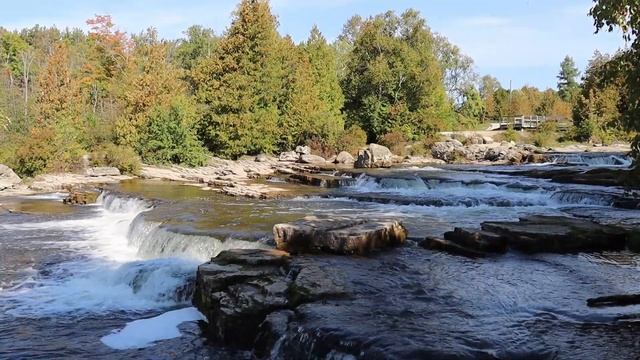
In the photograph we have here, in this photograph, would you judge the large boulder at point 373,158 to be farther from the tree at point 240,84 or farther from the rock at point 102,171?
the rock at point 102,171

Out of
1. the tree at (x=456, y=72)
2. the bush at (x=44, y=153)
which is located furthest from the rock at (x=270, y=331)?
the tree at (x=456, y=72)

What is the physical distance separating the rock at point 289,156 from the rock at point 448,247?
985 inches

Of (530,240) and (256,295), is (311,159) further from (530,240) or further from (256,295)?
(256,295)

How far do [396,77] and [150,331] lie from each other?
39.0 metres

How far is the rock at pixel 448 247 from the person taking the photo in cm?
1041

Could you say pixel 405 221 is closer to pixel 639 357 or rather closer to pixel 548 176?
pixel 639 357

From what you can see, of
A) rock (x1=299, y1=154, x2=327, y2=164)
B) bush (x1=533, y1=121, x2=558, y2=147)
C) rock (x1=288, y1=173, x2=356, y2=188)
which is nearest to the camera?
rock (x1=288, y1=173, x2=356, y2=188)

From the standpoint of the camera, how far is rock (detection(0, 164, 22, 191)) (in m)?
22.5

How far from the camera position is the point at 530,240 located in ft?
35.4

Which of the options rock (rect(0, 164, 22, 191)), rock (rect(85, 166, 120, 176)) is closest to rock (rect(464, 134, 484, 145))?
rock (rect(85, 166, 120, 176))

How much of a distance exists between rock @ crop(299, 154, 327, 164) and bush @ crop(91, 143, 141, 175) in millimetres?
11129

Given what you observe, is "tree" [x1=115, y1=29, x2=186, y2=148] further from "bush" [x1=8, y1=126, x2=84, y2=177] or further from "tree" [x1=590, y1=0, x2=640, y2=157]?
"tree" [x1=590, y1=0, x2=640, y2=157]

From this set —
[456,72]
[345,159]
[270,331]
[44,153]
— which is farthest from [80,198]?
[456,72]

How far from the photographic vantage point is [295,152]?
122 ft
